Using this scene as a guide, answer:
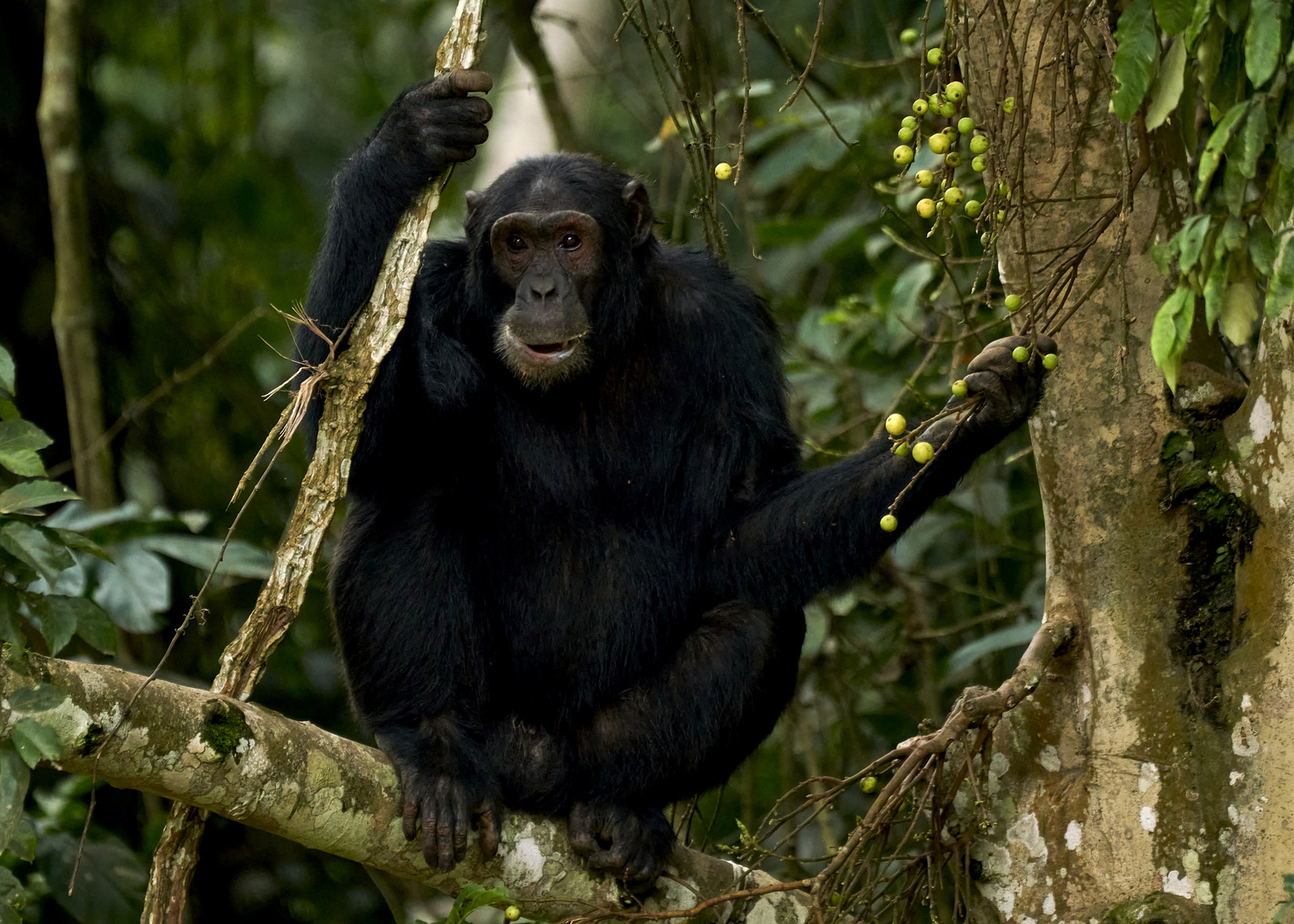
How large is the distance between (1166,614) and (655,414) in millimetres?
1854

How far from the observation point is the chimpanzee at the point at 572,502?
14.1ft

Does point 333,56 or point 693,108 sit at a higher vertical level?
point 333,56

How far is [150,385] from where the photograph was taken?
7.77 meters

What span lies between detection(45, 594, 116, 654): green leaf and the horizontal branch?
296mm

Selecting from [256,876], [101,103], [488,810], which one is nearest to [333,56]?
[101,103]

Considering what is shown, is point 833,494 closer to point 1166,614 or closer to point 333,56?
point 1166,614

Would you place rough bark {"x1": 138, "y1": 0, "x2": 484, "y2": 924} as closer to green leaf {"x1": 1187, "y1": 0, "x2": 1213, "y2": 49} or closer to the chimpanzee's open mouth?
the chimpanzee's open mouth

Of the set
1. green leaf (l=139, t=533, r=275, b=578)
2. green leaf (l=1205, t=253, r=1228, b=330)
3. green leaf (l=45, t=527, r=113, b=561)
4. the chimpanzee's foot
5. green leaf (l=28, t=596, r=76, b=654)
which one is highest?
green leaf (l=1205, t=253, r=1228, b=330)

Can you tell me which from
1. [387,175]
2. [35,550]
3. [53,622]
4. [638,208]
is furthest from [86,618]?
[638,208]

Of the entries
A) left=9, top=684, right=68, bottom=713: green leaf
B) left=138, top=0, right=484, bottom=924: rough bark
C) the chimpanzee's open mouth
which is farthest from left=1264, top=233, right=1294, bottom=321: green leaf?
the chimpanzee's open mouth

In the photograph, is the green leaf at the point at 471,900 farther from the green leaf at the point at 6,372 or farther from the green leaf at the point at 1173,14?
the green leaf at the point at 1173,14

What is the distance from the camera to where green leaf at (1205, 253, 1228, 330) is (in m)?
2.40

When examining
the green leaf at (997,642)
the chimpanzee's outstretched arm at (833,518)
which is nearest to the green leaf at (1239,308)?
the chimpanzee's outstretched arm at (833,518)

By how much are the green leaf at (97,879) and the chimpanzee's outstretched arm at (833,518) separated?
2663 millimetres
